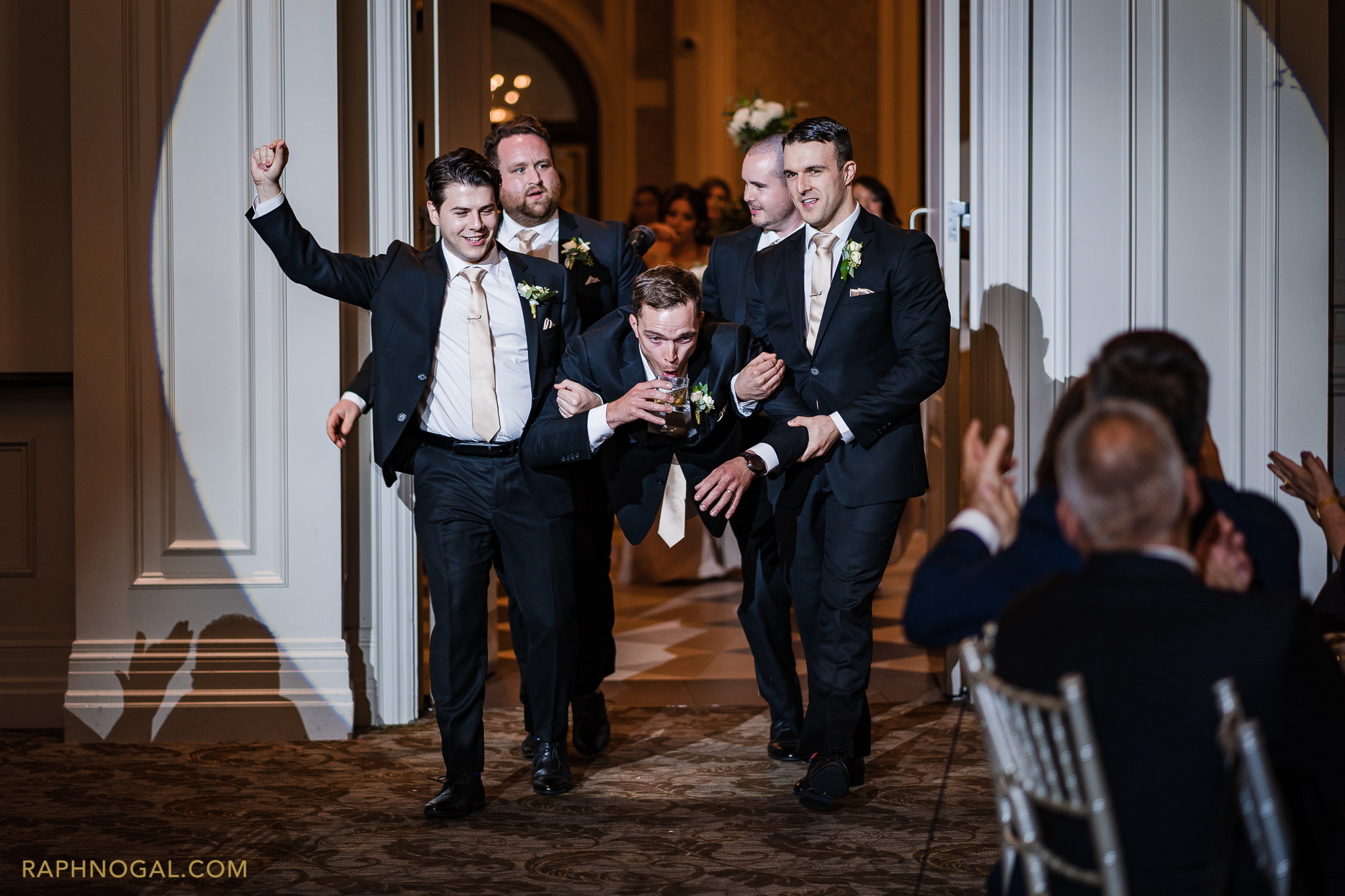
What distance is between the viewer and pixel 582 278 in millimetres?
3828

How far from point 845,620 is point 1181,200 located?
6.30ft

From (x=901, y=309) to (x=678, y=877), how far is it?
1.57 metres

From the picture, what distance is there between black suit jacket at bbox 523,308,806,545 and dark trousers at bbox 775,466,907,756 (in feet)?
1.03

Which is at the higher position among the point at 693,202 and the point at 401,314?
the point at 693,202

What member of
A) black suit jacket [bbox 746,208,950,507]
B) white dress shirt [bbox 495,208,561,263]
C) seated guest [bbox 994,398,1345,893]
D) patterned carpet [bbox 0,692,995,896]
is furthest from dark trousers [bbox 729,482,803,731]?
seated guest [bbox 994,398,1345,893]

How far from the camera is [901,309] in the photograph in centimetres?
331

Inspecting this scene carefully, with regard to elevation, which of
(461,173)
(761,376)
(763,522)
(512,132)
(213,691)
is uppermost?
→ (512,132)

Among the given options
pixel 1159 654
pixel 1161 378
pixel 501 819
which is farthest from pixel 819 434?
pixel 1159 654

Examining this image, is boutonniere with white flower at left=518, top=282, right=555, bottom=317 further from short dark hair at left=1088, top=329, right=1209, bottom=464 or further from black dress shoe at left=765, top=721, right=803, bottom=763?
short dark hair at left=1088, top=329, right=1209, bottom=464

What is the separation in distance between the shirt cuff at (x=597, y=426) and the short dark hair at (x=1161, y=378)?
162cm

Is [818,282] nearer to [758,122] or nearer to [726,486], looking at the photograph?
[726,486]

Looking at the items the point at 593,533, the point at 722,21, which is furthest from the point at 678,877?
the point at 722,21

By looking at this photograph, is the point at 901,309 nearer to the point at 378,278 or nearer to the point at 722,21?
the point at 378,278

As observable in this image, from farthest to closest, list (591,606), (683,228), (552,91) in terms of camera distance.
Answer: (552,91)
(683,228)
(591,606)
